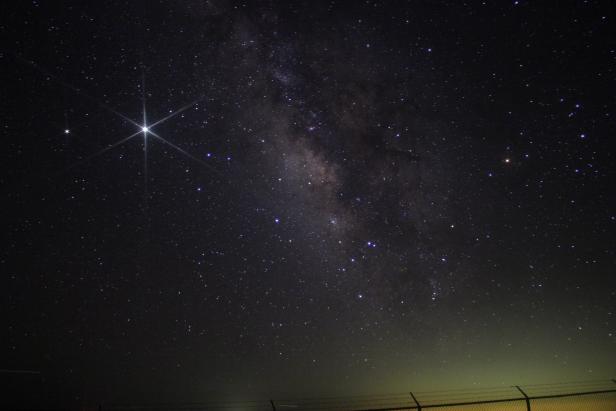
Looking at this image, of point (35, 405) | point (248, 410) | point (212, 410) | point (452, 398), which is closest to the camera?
point (452, 398)

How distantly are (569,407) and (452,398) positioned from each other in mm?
3847

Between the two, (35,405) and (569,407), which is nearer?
(569,407)

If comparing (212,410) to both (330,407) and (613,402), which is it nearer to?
(330,407)

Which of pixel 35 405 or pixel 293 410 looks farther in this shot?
pixel 35 405

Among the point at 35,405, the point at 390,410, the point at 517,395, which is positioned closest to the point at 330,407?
the point at 390,410

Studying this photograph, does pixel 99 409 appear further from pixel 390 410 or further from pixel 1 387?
pixel 1 387

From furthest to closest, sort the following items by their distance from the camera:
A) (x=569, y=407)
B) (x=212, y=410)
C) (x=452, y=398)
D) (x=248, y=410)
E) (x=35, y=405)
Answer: (x=35, y=405) < (x=212, y=410) < (x=248, y=410) < (x=569, y=407) < (x=452, y=398)

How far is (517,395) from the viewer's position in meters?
8.70

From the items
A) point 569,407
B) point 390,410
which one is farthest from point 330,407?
point 569,407

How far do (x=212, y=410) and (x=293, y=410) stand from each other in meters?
10.6

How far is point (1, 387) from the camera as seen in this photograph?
2056 centimetres

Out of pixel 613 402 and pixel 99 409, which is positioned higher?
pixel 99 409

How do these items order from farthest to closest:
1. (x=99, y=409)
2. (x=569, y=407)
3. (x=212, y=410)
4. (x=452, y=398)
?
(x=212, y=410)
(x=569, y=407)
(x=452, y=398)
(x=99, y=409)

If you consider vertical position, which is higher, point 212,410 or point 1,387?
point 1,387
